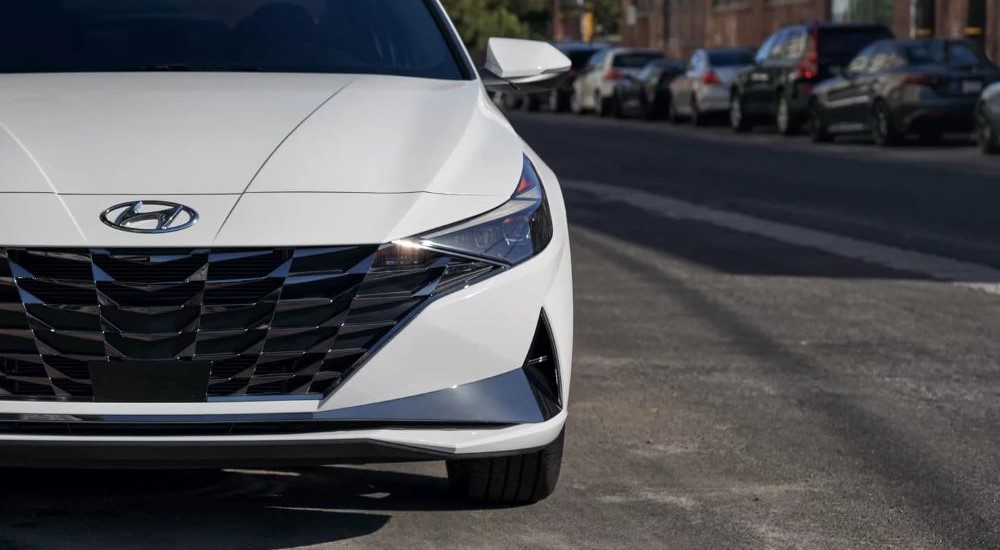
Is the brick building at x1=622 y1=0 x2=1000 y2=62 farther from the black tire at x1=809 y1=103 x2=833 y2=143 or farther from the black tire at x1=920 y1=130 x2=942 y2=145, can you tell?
the black tire at x1=920 y1=130 x2=942 y2=145

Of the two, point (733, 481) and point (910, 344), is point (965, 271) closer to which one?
point (910, 344)

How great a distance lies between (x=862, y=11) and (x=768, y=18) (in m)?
7.35

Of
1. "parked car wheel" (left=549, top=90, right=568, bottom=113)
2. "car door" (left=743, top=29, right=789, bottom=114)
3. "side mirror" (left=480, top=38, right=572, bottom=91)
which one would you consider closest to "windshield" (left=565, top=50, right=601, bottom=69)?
"parked car wheel" (left=549, top=90, right=568, bottom=113)

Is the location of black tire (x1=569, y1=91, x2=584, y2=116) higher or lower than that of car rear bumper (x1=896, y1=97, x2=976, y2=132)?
lower

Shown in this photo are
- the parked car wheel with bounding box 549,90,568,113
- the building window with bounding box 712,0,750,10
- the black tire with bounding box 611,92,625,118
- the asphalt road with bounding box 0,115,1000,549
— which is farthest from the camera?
the building window with bounding box 712,0,750,10

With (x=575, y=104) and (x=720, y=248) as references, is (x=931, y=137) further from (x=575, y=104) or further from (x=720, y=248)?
(x=575, y=104)

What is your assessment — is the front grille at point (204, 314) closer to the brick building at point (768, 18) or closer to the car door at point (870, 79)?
the car door at point (870, 79)

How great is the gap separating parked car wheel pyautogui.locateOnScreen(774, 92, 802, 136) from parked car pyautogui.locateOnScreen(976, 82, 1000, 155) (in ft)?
22.3

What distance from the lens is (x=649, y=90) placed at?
3791 centimetres

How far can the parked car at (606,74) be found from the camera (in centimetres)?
4097

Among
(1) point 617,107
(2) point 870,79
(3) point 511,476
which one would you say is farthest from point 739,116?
(3) point 511,476

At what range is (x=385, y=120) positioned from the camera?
472cm

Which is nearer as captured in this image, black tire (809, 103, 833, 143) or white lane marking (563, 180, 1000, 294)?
white lane marking (563, 180, 1000, 294)

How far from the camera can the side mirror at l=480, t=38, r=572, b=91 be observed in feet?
19.9
